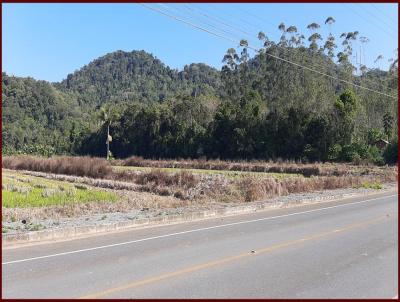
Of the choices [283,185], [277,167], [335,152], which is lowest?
[277,167]

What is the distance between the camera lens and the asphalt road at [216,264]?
718 cm

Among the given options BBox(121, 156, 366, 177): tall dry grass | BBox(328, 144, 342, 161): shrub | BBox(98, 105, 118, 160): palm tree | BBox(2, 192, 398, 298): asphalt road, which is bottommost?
BBox(121, 156, 366, 177): tall dry grass

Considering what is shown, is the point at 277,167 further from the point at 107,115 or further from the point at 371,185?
the point at 107,115

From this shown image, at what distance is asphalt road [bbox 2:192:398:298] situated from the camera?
Answer: 7.18m

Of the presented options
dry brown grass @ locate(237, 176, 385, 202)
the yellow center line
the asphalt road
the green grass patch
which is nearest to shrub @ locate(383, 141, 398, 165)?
dry brown grass @ locate(237, 176, 385, 202)

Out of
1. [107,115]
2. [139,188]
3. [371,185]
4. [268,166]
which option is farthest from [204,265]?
[107,115]

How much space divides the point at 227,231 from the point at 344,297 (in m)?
7.10

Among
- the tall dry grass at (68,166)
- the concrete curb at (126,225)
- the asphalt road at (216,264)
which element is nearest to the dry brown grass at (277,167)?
the tall dry grass at (68,166)

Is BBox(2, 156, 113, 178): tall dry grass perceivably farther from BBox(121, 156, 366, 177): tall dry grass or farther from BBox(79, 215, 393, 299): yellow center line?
BBox(79, 215, 393, 299): yellow center line

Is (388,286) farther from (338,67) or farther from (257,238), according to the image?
(338,67)

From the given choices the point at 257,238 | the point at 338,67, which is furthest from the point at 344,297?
the point at 338,67

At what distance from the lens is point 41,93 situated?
158250mm

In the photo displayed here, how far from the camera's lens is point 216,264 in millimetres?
9000

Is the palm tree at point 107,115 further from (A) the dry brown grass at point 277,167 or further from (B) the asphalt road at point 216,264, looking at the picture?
(B) the asphalt road at point 216,264
